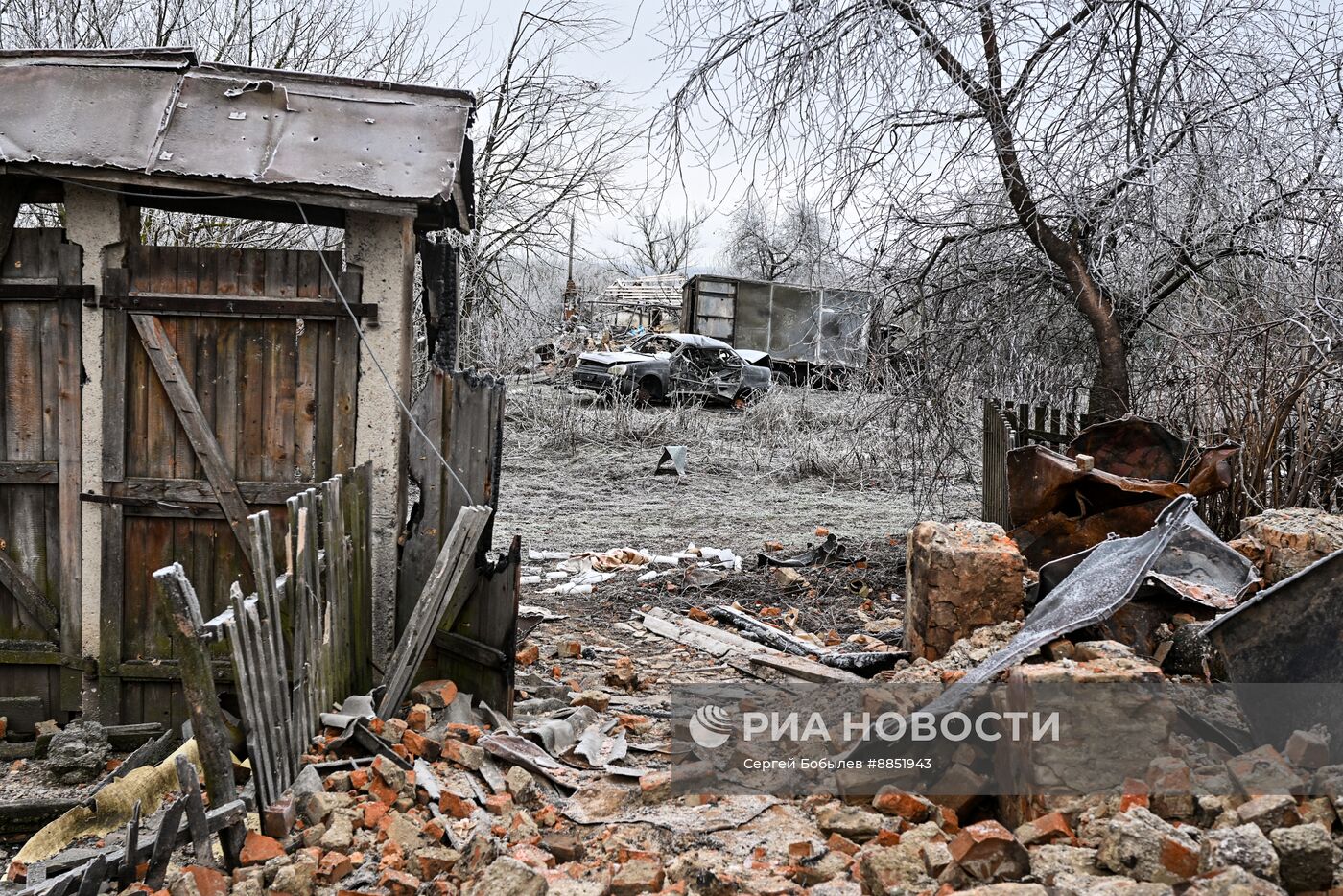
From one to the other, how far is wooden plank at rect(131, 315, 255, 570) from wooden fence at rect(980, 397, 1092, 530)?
18.6ft

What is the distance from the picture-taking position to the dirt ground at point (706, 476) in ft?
33.9

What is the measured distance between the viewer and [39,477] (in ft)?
17.1

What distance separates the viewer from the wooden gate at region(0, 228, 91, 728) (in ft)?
16.8

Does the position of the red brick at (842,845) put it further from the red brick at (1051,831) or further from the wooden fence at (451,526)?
the wooden fence at (451,526)

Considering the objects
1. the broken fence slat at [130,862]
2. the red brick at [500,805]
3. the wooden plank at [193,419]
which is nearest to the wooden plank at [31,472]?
the wooden plank at [193,419]

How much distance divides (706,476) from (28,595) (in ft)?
32.1

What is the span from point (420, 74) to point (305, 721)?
11693 mm

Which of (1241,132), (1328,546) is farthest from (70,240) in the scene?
(1241,132)

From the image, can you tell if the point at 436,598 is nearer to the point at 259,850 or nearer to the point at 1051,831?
the point at 259,850

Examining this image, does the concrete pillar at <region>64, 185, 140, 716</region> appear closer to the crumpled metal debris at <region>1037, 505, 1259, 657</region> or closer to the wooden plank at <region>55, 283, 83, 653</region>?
the wooden plank at <region>55, 283, 83, 653</region>

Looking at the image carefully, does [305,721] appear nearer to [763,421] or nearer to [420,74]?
[420,74]

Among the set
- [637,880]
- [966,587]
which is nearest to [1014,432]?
[966,587]

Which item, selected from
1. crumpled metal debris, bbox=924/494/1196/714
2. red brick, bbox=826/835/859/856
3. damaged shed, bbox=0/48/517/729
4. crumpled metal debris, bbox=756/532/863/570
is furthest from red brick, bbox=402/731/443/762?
crumpled metal debris, bbox=756/532/863/570

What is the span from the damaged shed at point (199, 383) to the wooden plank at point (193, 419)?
11 millimetres
